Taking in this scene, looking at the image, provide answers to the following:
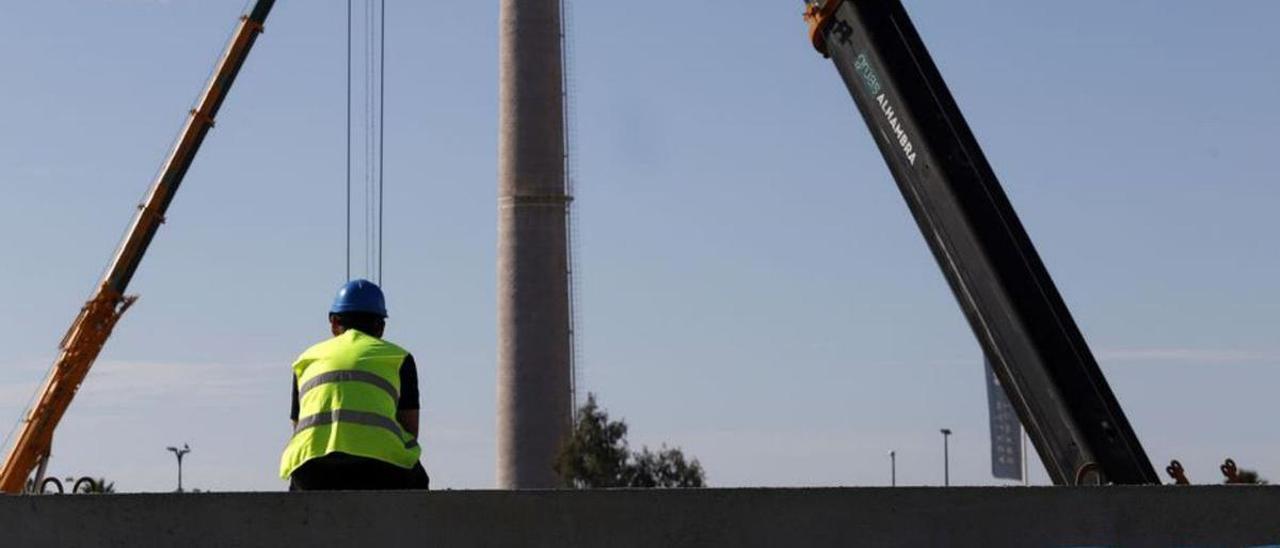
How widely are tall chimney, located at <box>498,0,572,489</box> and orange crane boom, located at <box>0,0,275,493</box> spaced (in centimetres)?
2131

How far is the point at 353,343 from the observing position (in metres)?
9.70

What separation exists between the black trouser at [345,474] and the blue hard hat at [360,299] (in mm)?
791

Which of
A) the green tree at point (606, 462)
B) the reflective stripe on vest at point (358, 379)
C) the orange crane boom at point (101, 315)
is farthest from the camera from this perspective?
the green tree at point (606, 462)

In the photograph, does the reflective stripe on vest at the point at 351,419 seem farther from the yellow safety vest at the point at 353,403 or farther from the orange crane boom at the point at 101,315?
the orange crane boom at the point at 101,315

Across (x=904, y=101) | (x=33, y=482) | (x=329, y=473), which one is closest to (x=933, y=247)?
(x=904, y=101)

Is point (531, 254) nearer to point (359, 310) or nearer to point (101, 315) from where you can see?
point (101, 315)

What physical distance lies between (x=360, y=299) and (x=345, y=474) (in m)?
0.90

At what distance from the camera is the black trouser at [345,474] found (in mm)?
9633

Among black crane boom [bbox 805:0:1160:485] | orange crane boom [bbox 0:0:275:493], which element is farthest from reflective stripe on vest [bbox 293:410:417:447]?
orange crane boom [bbox 0:0:275:493]

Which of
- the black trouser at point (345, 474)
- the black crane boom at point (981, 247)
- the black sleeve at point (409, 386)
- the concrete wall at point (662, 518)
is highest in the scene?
the black crane boom at point (981, 247)

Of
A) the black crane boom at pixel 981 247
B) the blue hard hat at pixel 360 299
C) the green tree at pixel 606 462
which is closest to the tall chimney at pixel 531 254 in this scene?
the green tree at pixel 606 462

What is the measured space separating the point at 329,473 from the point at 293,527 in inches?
31.3

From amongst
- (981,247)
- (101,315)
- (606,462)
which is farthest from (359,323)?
(606,462)

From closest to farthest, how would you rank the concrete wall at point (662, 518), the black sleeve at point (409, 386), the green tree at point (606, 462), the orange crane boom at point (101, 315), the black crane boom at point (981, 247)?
the concrete wall at point (662, 518) < the black sleeve at point (409, 386) < the black crane boom at point (981, 247) < the orange crane boom at point (101, 315) < the green tree at point (606, 462)
